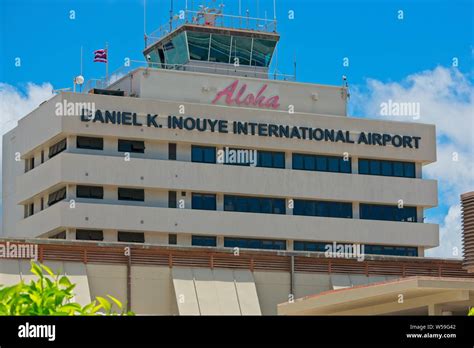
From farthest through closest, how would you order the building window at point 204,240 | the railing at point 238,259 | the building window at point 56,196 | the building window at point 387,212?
the building window at point 387,212, the building window at point 204,240, the building window at point 56,196, the railing at point 238,259

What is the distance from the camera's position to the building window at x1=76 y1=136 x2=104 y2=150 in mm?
85500

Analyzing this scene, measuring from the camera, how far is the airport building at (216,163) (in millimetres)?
85250

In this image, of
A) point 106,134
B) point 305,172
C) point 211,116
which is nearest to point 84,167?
point 106,134

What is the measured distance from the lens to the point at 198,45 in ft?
321

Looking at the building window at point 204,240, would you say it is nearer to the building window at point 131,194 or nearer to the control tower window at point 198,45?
the building window at point 131,194

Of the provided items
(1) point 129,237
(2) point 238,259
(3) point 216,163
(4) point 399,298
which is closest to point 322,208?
(3) point 216,163

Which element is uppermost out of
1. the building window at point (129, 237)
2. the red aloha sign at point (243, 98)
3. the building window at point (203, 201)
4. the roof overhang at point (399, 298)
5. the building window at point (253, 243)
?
the red aloha sign at point (243, 98)

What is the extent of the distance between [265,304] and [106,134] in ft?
86.8

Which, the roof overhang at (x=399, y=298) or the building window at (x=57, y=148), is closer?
the roof overhang at (x=399, y=298)

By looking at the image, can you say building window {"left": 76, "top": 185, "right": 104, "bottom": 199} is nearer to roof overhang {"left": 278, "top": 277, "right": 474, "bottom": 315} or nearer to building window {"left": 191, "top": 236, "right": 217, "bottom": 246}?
building window {"left": 191, "top": 236, "right": 217, "bottom": 246}

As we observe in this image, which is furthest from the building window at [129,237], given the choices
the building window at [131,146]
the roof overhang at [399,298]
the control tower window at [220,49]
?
the roof overhang at [399,298]

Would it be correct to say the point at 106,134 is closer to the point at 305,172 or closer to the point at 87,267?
the point at 305,172

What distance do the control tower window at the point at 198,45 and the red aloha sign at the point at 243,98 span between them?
5.52 m

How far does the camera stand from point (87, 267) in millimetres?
59531
